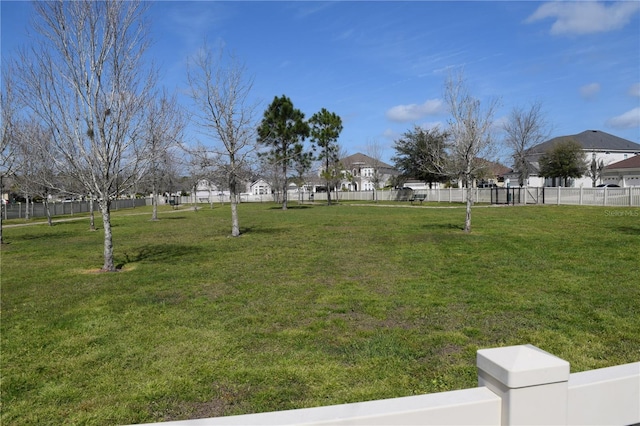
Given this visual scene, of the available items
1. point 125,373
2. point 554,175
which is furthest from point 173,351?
point 554,175

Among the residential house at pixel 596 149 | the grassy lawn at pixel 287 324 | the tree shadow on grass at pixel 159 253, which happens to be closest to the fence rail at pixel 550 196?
the residential house at pixel 596 149

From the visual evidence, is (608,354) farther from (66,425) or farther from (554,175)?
(554,175)

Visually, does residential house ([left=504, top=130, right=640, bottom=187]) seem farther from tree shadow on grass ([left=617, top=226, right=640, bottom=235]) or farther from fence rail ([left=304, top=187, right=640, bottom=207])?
tree shadow on grass ([left=617, top=226, right=640, bottom=235])

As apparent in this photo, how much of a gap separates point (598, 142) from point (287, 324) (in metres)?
63.6

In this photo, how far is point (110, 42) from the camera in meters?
9.54

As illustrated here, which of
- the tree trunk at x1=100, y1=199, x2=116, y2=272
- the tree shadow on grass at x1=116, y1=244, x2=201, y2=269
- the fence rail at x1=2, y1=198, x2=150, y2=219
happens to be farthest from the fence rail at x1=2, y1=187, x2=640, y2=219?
the tree trunk at x1=100, y1=199, x2=116, y2=272

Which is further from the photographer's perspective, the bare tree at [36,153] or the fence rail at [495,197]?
the fence rail at [495,197]

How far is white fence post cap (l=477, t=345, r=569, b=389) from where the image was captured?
4.80 feet

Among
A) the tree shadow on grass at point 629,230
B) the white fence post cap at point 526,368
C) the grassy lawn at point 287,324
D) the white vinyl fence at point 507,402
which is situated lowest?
the grassy lawn at point 287,324

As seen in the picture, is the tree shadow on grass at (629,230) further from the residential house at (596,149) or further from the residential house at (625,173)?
the residential house at (596,149)

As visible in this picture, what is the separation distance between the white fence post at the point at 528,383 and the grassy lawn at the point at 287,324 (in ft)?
7.40

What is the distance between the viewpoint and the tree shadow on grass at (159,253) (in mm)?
11289

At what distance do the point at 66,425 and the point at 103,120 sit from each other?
759cm

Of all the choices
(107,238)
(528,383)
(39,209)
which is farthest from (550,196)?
(39,209)
